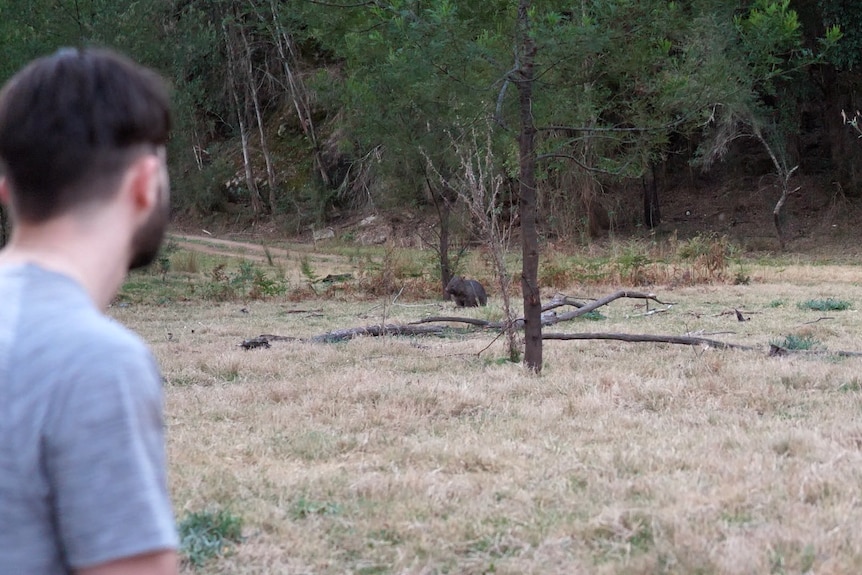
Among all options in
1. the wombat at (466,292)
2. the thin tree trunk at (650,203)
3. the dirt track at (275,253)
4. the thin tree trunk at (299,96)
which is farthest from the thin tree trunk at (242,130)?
the wombat at (466,292)

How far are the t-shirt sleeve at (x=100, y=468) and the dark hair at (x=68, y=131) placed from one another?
253mm

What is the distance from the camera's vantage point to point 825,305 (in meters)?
11.6

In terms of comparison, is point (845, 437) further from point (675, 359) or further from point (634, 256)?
point (634, 256)

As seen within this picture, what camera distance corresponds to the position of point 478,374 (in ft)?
23.0

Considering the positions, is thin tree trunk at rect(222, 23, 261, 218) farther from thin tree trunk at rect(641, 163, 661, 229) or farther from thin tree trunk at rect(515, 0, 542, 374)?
thin tree trunk at rect(515, 0, 542, 374)

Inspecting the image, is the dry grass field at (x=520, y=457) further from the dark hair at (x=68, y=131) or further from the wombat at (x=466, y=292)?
the wombat at (x=466, y=292)

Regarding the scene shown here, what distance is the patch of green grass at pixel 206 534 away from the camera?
337 cm

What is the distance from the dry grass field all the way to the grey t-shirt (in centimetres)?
220

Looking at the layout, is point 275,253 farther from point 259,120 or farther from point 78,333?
point 78,333

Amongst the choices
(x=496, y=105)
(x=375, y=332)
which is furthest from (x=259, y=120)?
(x=496, y=105)

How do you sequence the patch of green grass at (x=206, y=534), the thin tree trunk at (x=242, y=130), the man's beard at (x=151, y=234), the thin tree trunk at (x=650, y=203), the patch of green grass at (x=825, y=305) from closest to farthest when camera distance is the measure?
the man's beard at (x=151, y=234) → the patch of green grass at (x=206, y=534) → the patch of green grass at (x=825, y=305) → the thin tree trunk at (x=650, y=203) → the thin tree trunk at (x=242, y=130)

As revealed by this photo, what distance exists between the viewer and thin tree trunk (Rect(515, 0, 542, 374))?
273 inches

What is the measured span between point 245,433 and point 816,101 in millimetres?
26259

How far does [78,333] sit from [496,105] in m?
6.31
